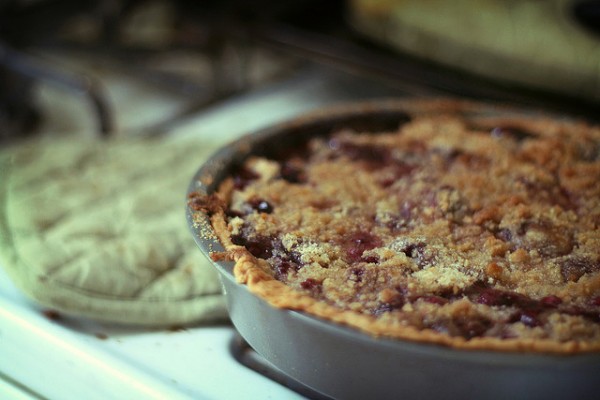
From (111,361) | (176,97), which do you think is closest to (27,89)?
(176,97)

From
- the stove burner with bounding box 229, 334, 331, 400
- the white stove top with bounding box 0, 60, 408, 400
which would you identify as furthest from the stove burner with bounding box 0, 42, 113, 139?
the stove burner with bounding box 229, 334, 331, 400

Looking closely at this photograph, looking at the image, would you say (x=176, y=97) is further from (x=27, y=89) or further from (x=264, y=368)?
(x=264, y=368)

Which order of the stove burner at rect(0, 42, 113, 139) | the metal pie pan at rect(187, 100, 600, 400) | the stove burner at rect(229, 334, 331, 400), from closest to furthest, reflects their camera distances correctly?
the metal pie pan at rect(187, 100, 600, 400), the stove burner at rect(229, 334, 331, 400), the stove burner at rect(0, 42, 113, 139)

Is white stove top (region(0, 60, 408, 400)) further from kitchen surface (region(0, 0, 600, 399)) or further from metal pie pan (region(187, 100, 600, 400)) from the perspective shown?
metal pie pan (region(187, 100, 600, 400))

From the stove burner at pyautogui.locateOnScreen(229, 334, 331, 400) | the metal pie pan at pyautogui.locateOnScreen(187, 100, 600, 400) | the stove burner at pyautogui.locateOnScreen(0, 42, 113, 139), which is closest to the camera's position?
the metal pie pan at pyautogui.locateOnScreen(187, 100, 600, 400)

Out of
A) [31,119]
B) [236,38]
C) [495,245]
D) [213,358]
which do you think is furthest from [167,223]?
[31,119]

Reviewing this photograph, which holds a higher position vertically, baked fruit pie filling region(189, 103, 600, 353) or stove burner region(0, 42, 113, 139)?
baked fruit pie filling region(189, 103, 600, 353)

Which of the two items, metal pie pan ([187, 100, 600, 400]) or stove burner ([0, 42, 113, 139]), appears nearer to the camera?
metal pie pan ([187, 100, 600, 400])
